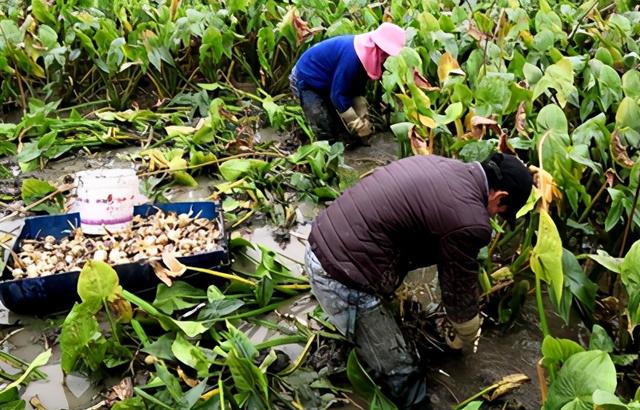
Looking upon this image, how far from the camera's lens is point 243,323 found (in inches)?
121

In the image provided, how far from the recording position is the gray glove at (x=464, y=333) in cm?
265

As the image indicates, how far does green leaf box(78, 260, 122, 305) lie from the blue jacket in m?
2.44

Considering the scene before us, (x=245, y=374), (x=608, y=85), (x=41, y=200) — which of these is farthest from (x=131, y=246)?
(x=608, y=85)

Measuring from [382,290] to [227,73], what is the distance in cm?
368

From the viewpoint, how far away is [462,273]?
249 cm

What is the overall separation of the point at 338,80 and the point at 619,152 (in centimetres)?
223

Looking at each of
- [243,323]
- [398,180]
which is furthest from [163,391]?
[398,180]

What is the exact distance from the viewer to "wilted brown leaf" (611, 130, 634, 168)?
9.01ft

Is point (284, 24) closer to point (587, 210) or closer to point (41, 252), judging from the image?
point (41, 252)

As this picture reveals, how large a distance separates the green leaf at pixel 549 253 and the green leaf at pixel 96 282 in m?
1.57

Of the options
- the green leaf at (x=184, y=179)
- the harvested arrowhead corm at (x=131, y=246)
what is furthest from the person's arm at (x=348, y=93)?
the harvested arrowhead corm at (x=131, y=246)

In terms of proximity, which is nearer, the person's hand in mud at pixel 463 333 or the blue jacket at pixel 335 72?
the person's hand in mud at pixel 463 333

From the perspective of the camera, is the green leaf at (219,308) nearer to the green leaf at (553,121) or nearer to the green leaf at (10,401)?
the green leaf at (10,401)

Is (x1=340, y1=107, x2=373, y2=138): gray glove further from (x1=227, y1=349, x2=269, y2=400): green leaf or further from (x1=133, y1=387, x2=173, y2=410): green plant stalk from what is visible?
(x1=133, y1=387, x2=173, y2=410): green plant stalk
